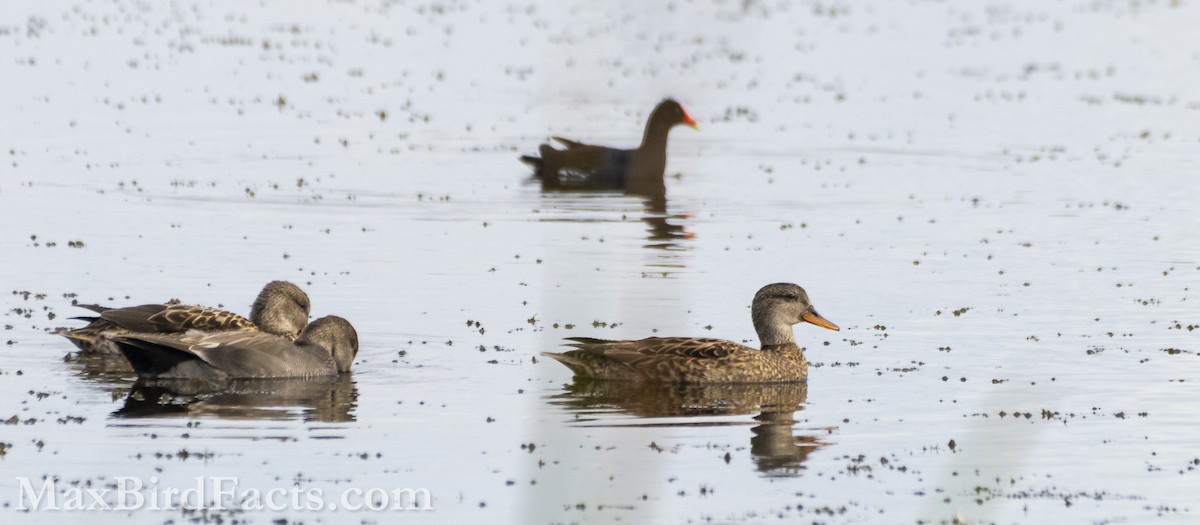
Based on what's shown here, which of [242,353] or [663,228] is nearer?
[242,353]

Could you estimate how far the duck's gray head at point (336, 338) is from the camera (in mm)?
16312

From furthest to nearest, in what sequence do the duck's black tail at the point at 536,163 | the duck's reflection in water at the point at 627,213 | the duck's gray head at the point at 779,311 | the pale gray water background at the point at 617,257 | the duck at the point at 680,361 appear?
the duck's black tail at the point at 536,163, the duck's reflection in water at the point at 627,213, the duck's gray head at the point at 779,311, the duck at the point at 680,361, the pale gray water background at the point at 617,257

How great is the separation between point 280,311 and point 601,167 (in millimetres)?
13848

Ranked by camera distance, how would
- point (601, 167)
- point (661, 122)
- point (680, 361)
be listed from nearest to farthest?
point (680, 361), point (601, 167), point (661, 122)

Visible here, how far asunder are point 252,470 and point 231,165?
17.7m

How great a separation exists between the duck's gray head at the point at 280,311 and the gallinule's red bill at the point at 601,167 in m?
13.0

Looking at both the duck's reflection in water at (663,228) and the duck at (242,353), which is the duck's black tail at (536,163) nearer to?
the duck's reflection in water at (663,228)

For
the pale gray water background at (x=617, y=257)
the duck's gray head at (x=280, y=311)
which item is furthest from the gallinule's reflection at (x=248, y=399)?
the duck's gray head at (x=280, y=311)

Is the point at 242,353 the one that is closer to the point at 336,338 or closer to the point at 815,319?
the point at 336,338

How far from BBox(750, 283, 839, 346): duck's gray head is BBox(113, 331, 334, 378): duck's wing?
12.1 ft

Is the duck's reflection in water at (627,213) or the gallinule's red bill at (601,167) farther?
the gallinule's red bill at (601,167)

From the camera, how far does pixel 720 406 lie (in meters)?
15.6

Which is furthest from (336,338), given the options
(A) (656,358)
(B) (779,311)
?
(B) (779,311)

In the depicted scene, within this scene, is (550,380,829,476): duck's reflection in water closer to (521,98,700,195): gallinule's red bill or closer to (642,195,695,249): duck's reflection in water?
(642,195,695,249): duck's reflection in water
